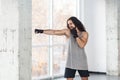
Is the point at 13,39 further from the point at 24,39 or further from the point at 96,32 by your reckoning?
the point at 96,32

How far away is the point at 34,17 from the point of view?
350 inches

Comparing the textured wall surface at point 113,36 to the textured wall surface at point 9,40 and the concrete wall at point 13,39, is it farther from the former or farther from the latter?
the textured wall surface at point 9,40

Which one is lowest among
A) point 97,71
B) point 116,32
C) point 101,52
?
point 97,71

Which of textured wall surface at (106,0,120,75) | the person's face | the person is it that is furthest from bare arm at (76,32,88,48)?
textured wall surface at (106,0,120,75)

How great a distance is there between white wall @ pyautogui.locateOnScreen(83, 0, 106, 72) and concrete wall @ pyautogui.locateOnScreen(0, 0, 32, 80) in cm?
456

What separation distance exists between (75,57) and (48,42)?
3.96 metres

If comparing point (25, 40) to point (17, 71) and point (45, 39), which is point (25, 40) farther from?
point (45, 39)

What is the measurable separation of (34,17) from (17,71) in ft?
9.61

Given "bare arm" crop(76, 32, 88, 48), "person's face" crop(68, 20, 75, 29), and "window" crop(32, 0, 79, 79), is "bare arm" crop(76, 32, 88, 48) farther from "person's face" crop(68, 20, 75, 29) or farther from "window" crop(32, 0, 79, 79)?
"window" crop(32, 0, 79, 79)

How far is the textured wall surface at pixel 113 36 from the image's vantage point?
9.82 metres

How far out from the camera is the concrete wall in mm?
6273

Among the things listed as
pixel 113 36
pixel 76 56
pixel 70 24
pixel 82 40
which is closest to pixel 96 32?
pixel 113 36

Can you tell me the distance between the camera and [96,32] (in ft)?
34.5

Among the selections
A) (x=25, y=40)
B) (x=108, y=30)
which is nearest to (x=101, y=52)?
(x=108, y=30)
